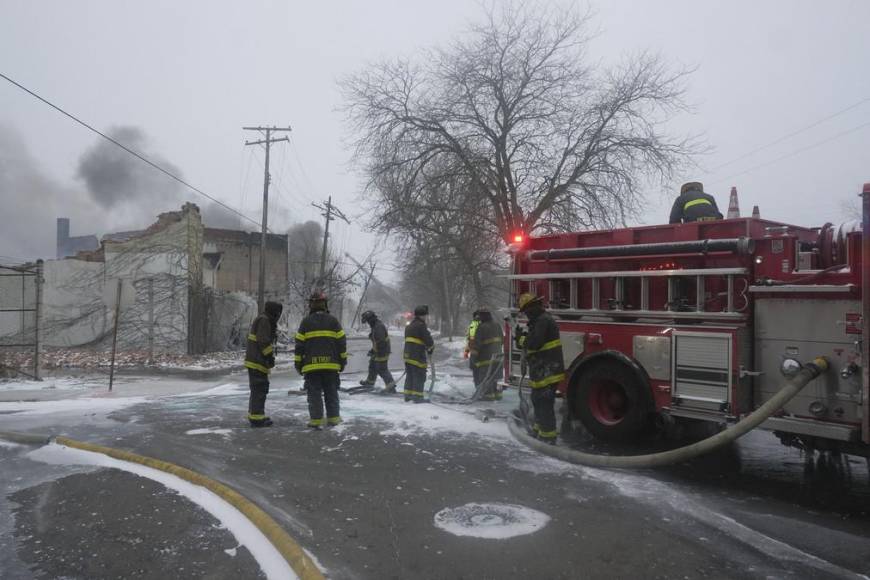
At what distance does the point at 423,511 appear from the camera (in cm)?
440

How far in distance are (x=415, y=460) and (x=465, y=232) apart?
919 centimetres

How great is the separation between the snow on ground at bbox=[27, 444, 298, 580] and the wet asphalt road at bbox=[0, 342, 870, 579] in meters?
0.10

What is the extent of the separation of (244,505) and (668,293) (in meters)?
4.24

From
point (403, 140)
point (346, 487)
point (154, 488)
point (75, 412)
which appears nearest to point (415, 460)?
point (346, 487)

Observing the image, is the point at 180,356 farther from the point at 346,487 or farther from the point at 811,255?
the point at 811,255

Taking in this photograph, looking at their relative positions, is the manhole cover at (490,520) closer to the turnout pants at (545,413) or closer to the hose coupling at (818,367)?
the turnout pants at (545,413)

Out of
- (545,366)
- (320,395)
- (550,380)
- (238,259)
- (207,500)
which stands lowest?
(207,500)

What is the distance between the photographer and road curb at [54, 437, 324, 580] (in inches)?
135

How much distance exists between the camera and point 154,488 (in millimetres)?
4938

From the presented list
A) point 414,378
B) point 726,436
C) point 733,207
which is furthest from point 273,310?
point 733,207

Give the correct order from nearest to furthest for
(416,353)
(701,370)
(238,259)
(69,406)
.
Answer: (701,370), (69,406), (416,353), (238,259)

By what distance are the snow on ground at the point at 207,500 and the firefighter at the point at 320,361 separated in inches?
82.8

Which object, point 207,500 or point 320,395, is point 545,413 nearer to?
point 320,395

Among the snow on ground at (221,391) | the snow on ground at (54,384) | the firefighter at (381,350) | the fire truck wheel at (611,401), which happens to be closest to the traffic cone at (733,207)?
the fire truck wheel at (611,401)
